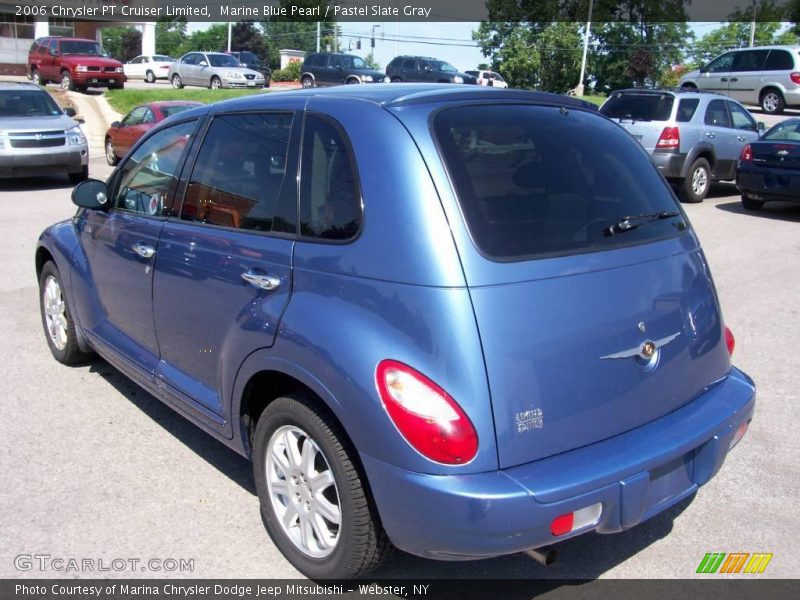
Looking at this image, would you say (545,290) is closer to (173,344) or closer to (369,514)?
(369,514)

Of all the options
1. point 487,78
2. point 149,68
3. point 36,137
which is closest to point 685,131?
point 36,137

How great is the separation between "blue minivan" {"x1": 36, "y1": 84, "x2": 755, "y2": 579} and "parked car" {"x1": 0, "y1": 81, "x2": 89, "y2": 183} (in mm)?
10961

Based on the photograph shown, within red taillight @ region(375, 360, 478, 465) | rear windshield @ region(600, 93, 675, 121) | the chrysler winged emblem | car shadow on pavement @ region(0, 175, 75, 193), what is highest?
rear windshield @ region(600, 93, 675, 121)

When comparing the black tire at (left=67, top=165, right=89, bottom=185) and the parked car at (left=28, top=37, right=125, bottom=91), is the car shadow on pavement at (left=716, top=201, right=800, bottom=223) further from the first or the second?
the parked car at (left=28, top=37, right=125, bottom=91)

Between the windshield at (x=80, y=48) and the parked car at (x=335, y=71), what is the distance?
7.99 m

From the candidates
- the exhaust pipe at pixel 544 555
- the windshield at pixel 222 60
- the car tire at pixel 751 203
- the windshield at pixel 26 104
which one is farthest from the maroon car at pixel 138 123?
the windshield at pixel 222 60

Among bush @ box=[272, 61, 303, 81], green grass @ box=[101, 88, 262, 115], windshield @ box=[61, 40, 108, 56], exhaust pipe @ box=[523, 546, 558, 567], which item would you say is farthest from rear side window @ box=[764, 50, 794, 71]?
bush @ box=[272, 61, 303, 81]

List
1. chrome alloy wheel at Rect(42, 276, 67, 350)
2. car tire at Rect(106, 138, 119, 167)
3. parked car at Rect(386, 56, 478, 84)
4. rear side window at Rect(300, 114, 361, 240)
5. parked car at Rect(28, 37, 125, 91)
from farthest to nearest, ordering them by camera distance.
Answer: parked car at Rect(386, 56, 478, 84) → parked car at Rect(28, 37, 125, 91) → car tire at Rect(106, 138, 119, 167) → chrome alloy wheel at Rect(42, 276, 67, 350) → rear side window at Rect(300, 114, 361, 240)

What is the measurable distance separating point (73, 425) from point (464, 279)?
2.97 m

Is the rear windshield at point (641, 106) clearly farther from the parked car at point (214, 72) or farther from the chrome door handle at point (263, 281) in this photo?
the parked car at point (214, 72)

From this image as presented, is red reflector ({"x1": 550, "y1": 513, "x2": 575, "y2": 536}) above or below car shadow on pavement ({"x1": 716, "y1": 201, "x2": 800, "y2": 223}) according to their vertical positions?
above

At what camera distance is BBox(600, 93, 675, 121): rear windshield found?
13164mm

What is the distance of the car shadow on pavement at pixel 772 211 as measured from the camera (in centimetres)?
1251

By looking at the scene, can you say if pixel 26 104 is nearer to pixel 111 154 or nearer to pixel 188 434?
pixel 111 154
